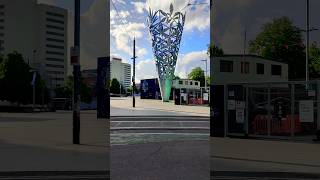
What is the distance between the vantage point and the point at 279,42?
16.3 metres

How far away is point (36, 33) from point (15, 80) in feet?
14.3

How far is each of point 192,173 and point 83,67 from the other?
6641 millimetres

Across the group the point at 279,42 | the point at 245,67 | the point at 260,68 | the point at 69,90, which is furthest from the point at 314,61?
the point at 69,90

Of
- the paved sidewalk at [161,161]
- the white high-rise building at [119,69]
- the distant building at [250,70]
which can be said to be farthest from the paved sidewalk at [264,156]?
the white high-rise building at [119,69]

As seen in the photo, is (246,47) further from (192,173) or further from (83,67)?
(192,173)

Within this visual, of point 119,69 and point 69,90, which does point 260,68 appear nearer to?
point 69,90

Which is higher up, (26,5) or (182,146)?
(26,5)

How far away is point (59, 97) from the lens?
1592 centimetres

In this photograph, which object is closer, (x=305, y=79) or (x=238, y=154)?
(x=238, y=154)

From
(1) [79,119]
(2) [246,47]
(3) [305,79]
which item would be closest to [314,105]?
(3) [305,79]

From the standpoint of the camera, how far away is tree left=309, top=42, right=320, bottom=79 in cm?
1683

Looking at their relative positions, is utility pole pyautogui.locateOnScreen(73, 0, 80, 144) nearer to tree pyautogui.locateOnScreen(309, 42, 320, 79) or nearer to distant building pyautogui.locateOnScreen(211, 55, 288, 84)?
distant building pyautogui.locateOnScreen(211, 55, 288, 84)

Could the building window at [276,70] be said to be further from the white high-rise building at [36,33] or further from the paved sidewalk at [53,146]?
the white high-rise building at [36,33]

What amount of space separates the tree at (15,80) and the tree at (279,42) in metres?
6.49
